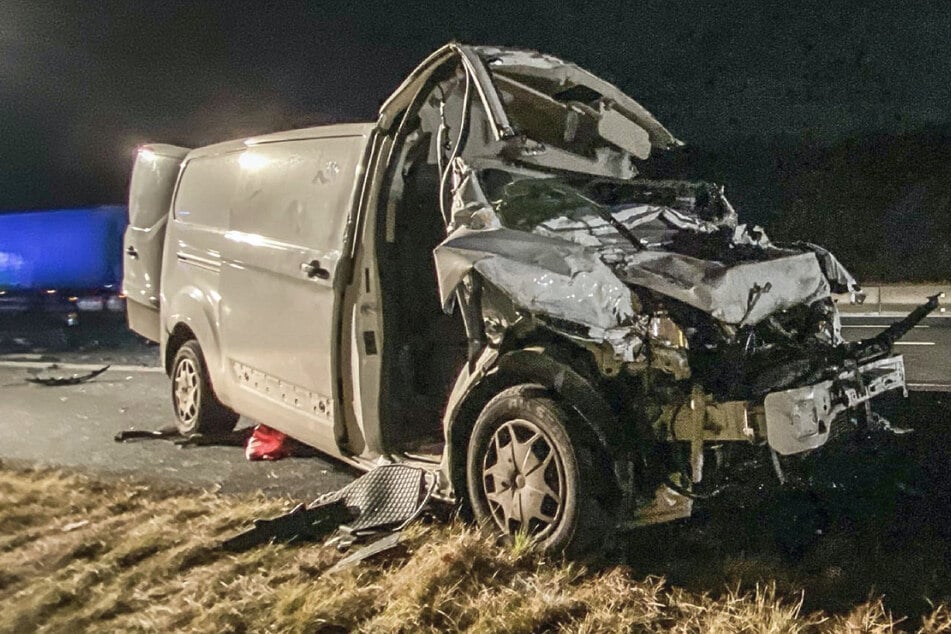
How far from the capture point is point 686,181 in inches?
192

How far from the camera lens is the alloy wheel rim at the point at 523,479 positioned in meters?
3.54

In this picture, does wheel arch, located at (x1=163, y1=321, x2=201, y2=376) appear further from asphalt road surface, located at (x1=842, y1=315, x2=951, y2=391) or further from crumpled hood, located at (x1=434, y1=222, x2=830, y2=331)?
asphalt road surface, located at (x1=842, y1=315, x2=951, y2=391)

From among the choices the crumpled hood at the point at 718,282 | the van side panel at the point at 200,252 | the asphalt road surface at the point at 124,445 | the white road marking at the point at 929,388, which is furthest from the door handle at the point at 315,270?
the white road marking at the point at 929,388

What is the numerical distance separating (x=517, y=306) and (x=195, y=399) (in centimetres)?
337

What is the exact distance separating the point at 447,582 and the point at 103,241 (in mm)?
14347

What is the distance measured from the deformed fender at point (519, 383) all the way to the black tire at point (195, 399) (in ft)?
8.62

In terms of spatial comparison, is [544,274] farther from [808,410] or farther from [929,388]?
[929,388]

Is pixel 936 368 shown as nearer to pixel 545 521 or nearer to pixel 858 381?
pixel 858 381

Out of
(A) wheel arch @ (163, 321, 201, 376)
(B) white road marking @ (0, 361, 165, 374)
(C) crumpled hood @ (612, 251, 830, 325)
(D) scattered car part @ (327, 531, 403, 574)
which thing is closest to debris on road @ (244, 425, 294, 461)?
(A) wheel arch @ (163, 321, 201, 376)

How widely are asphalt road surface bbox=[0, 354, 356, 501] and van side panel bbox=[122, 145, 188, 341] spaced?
94 cm

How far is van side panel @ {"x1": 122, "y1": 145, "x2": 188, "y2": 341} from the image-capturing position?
21.7 feet

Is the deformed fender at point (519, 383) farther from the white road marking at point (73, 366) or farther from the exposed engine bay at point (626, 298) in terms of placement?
the white road marking at point (73, 366)

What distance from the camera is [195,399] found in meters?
6.12

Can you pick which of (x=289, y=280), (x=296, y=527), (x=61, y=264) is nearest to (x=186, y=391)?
(x=289, y=280)
